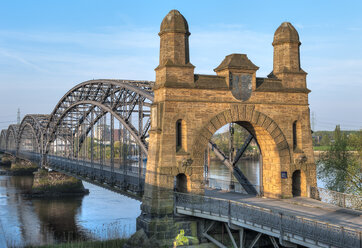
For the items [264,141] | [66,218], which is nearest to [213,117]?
[264,141]

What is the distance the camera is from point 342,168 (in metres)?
29.3

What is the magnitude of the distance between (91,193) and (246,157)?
62.7 meters

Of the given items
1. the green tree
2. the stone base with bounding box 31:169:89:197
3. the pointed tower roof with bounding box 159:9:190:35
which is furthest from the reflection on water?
the green tree

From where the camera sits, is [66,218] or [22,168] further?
[22,168]

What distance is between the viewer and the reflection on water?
32.0m

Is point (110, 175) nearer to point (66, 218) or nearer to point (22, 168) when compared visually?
point (66, 218)

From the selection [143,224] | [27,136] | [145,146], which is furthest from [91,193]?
[27,136]

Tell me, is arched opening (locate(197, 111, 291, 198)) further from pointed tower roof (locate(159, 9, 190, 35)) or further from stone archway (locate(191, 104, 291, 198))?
pointed tower roof (locate(159, 9, 190, 35))

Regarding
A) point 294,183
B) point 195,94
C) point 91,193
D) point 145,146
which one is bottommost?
point 91,193

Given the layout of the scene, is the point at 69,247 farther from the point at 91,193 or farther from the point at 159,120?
the point at 91,193

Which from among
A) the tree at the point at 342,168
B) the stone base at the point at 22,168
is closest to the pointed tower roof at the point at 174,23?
the tree at the point at 342,168

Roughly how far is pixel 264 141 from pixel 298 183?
316 centimetres

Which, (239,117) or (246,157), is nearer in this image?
(239,117)

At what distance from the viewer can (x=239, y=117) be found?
2178 centimetres
